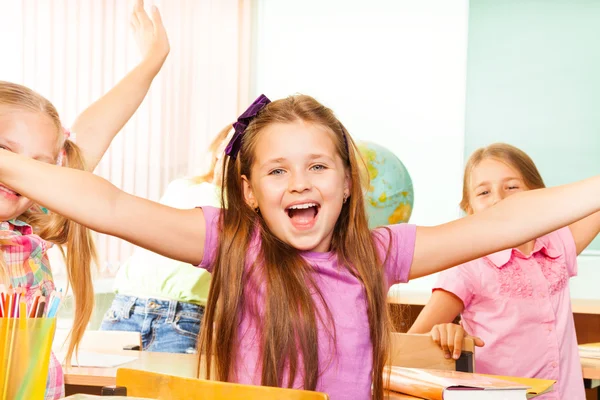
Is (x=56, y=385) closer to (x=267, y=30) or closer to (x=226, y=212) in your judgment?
(x=226, y=212)

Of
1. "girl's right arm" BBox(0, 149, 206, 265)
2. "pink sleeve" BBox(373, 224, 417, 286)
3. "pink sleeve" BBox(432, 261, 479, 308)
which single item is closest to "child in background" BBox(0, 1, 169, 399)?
"girl's right arm" BBox(0, 149, 206, 265)

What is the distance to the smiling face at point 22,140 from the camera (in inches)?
52.2

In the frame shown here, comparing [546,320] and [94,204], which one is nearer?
[94,204]

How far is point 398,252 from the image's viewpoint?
4.83 feet

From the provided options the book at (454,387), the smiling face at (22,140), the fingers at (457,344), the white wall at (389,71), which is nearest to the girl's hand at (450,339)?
the fingers at (457,344)

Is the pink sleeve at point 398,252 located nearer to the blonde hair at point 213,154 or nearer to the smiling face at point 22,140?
the smiling face at point 22,140

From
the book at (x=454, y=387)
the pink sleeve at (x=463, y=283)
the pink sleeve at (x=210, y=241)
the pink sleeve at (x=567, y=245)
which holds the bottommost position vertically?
the book at (x=454, y=387)

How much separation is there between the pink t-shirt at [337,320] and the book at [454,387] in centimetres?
13

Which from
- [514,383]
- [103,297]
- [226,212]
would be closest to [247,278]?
[226,212]


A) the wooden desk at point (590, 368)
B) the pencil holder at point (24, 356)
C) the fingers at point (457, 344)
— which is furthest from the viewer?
the wooden desk at point (590, 368)

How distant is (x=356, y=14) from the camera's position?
538cm

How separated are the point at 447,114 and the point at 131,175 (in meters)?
2.16

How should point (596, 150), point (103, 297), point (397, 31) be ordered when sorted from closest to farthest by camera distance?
point (103, 297) < point (596, 150) < point (397, 31)

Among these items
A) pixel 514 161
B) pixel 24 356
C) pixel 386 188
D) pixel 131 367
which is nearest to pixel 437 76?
pixel 386 188
